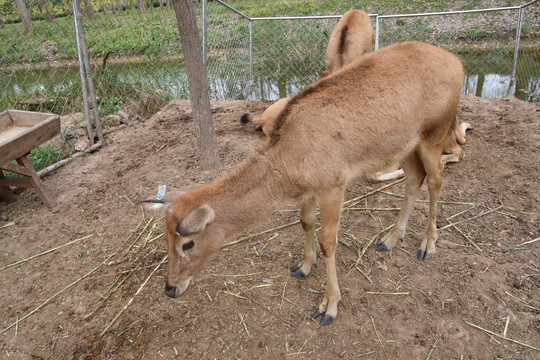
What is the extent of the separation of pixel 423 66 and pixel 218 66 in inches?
281

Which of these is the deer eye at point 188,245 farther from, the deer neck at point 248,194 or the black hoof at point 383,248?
the black hoof at point 383,248

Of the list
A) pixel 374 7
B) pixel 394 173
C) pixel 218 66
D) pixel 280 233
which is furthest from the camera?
pixel 374 7

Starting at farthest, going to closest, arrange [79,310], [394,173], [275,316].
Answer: [394,173] < [79,310] < [275,316]

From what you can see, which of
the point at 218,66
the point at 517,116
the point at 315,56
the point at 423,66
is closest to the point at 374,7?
the point at 315,56

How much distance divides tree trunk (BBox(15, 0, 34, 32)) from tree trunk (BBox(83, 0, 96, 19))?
50.6 inches

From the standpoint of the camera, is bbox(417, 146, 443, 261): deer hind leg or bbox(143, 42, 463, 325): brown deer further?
bbox(417, 146, 443, 261): deer hind leg

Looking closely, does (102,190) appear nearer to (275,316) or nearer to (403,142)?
(275,316)

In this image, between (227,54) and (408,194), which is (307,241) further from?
(227,54)

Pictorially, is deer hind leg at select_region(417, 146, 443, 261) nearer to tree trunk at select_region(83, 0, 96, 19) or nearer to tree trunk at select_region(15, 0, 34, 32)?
tree trunk at select_region(15, 0, 34, 32)

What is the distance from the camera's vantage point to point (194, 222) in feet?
9.73

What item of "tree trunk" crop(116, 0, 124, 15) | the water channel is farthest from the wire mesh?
"tree trunk" crop(116, 0, 124, 15)

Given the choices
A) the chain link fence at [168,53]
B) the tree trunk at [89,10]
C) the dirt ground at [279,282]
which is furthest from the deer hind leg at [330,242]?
the tree trunk at [89,10]

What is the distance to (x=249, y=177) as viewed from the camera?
11.5 feet

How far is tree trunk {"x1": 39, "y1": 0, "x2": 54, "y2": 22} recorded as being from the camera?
6.98 metres
